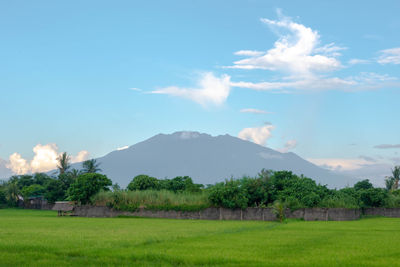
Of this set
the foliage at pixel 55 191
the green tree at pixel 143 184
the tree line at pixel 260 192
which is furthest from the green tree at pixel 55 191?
the green tree at pixel 143 184

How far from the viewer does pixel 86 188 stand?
43750 millimetres

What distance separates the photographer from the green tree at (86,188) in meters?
43.7

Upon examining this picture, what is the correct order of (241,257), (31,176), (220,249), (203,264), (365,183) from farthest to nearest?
(31,176) < (365,183) < (220,249) < (241,257) < (203,264)

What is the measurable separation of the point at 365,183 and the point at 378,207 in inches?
595

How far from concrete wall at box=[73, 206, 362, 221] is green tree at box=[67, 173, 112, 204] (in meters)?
1.73

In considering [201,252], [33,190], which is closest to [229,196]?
[201,252]

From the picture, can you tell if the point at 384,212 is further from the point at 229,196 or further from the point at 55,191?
the point at 55,191

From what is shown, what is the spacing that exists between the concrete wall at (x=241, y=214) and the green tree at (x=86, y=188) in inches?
68.0

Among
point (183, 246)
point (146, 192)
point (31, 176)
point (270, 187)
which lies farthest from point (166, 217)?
point (31, 176)

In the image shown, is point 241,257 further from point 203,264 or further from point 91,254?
point 91,254

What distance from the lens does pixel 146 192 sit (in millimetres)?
41375

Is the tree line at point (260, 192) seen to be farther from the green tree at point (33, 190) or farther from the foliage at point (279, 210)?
the green tree at point (33, 190)

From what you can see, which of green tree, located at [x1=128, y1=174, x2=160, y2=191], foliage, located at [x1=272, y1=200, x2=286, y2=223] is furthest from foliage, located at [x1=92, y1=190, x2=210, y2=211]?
foliage, located at [x1=272, y1=200, x2=286, y2=223]

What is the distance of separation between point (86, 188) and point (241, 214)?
53.8ft
